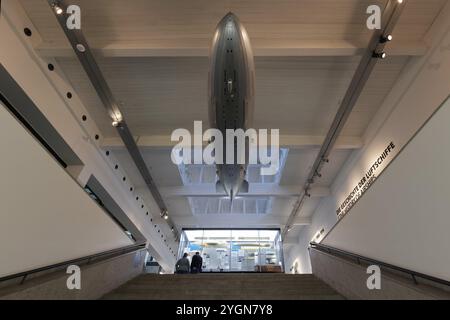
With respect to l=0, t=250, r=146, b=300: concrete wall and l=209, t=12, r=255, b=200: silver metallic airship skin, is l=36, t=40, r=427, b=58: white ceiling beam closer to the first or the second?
l=209, t=12, r=255, b=200: silver metallic airship skin

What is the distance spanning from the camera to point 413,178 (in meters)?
3.33

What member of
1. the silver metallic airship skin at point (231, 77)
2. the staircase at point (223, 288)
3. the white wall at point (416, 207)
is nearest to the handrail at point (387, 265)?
the white wall at point (416, 207)

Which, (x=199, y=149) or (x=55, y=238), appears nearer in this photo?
(x=55, y=238)

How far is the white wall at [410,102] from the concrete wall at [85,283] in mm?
4580

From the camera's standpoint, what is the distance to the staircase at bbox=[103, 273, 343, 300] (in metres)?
4.06

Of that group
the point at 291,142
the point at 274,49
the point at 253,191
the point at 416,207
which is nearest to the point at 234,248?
the point at 253,191

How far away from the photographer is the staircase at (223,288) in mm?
4059

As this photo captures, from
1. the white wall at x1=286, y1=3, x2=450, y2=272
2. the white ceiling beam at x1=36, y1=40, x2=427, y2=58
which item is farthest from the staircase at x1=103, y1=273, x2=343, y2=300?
the white ceiling beam at x1=36, y1=40, x2=427, y2=58

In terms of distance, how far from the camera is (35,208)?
144 inches

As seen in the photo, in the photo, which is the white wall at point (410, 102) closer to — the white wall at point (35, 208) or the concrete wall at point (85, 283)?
the concrete wall at point (85, 283)

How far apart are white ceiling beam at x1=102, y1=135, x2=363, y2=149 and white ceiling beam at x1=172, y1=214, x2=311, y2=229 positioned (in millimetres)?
7445

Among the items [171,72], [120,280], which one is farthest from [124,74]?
[120,280]
